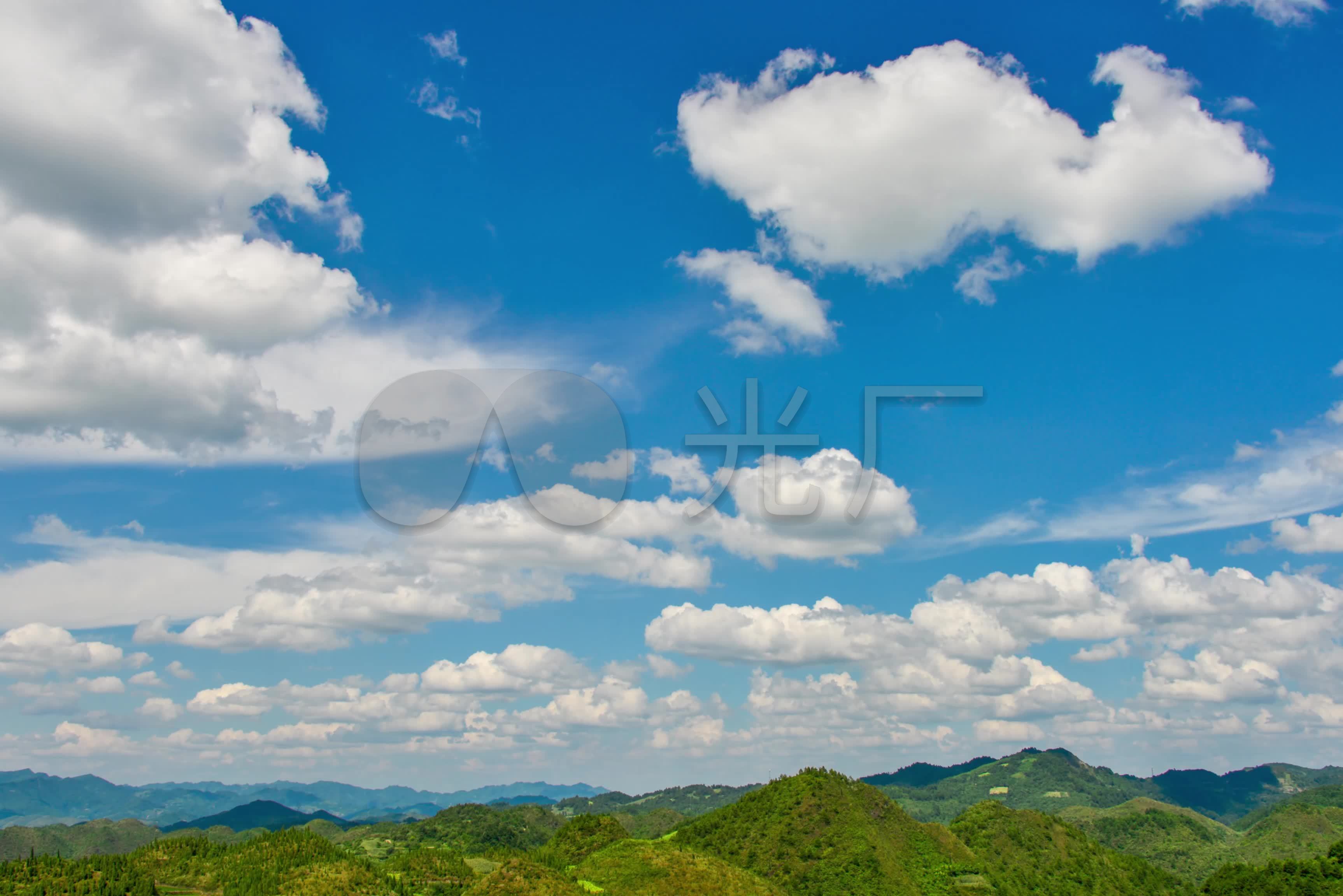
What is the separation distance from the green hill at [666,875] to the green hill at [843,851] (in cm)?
2520

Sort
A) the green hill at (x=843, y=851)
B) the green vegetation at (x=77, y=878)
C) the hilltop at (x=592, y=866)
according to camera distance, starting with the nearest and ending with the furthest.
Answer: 1. the green vegetation at (x=77, y=878)
2. the hilltop at (x=592, y=866)
3. the green hill at (x=843, y=851)

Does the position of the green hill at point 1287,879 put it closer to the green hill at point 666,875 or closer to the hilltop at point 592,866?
the hilltop at point 592,866

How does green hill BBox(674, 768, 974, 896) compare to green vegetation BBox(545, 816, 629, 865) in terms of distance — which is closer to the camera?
green hill BBox(674, 768, 974, 896)

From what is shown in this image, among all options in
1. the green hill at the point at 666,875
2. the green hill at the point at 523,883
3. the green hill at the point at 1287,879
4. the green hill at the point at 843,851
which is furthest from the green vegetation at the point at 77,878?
the green hill at the point at 1287,879

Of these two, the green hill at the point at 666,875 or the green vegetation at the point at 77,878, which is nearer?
the green vegetation at the point at 77,878

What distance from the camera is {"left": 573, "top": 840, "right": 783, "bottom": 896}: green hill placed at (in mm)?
131375

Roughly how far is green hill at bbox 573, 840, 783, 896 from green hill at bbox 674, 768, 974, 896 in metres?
25.2

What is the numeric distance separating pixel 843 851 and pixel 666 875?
57332mm

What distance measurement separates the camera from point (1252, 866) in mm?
189875

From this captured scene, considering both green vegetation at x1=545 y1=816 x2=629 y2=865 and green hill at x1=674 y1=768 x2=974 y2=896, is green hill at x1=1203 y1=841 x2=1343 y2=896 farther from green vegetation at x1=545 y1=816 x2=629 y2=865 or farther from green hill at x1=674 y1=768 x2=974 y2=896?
green vegetation at x1=545 y1=816 x2=629 y2=865

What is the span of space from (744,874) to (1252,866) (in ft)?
408

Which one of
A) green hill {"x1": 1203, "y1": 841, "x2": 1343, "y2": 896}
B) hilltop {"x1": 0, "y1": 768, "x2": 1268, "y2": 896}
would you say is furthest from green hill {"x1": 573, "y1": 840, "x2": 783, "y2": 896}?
green hill {"x1": 1203, "y1": 841, "x2": 1343, "y2": 896}

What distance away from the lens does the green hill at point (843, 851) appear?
170 metres

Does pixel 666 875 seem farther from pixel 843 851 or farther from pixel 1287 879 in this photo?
pixel 1287 879
